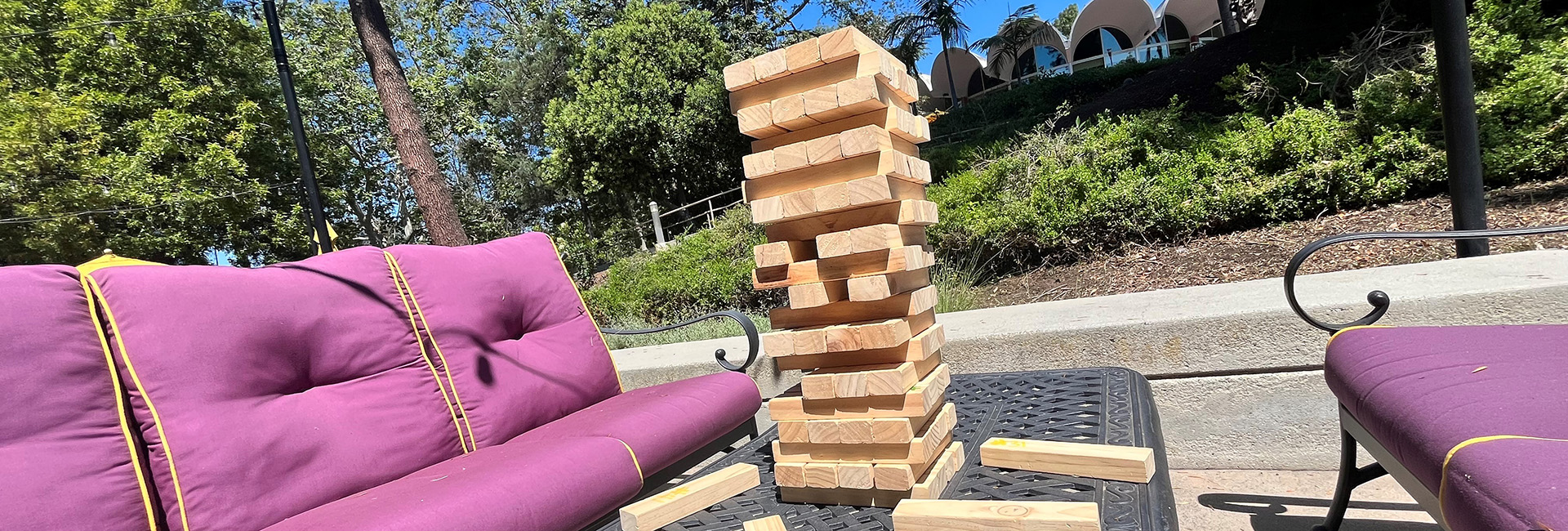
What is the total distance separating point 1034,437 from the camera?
145cm

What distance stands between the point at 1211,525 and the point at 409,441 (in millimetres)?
2286

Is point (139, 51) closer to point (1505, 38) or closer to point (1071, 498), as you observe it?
point (1071, 498)

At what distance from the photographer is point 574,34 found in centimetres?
1762

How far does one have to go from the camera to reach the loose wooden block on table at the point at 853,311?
1308 mm

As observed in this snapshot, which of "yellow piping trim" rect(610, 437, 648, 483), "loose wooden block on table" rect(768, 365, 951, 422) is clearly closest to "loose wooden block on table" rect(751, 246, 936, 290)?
"loose wooden block on table" rect(768, 365, 951, 422)

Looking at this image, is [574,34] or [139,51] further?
[574,34]

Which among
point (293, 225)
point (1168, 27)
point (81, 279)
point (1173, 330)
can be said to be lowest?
point (1173, 330)

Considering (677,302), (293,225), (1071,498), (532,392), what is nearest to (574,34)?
(293,225)

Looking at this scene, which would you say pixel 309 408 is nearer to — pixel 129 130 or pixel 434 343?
pixel 434 343

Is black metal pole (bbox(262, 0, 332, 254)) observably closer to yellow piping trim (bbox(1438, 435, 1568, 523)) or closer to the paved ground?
the paved ground

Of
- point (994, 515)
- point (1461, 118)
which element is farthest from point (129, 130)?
point (1461, 118)

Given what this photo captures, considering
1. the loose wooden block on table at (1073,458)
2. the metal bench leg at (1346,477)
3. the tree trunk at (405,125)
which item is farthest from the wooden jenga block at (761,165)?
the tree trunk at (405,125)

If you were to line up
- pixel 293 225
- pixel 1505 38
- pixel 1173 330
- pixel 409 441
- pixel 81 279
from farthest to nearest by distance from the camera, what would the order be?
pixel 293 225
pixel 1505 38
pixel 1173 330
pixel 409 441
pixel 81 279

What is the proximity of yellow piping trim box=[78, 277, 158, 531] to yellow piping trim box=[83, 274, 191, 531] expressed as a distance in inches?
0.6
